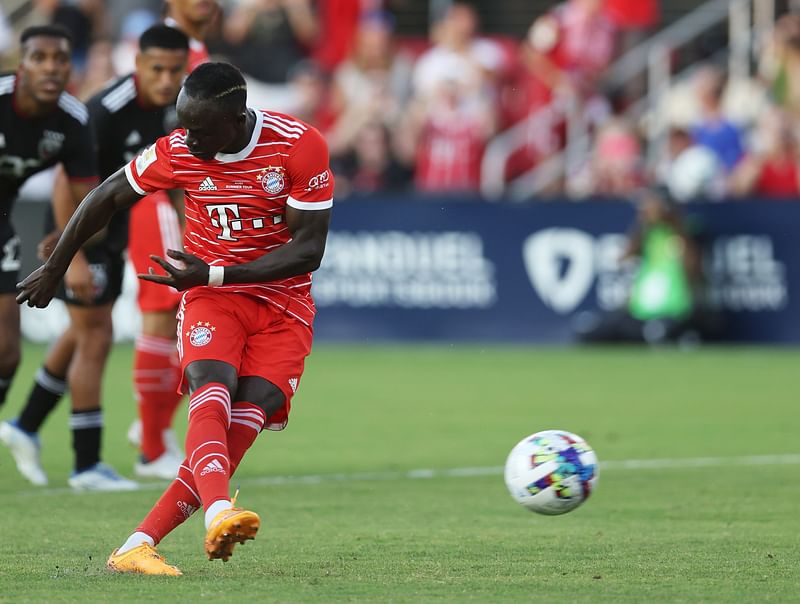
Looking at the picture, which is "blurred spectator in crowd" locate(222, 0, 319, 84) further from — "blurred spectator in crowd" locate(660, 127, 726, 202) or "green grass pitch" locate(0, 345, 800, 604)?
"green grass pitch" locate(0, 345, 800, 604)

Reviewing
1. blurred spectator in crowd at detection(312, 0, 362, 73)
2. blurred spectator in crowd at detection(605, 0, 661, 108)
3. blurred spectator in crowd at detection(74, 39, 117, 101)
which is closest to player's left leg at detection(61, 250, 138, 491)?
blurred spectator in crowd at detection(74, 39, 117, 101)

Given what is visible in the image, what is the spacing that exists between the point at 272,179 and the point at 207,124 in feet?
1.32

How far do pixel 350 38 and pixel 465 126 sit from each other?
293cm

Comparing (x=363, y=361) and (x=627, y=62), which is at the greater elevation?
(x=627, y=62)

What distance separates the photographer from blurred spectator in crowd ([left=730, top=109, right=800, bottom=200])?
18.9 m

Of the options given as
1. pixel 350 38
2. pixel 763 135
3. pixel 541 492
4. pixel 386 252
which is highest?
pixel 350 38

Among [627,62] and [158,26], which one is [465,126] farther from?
[158,26]

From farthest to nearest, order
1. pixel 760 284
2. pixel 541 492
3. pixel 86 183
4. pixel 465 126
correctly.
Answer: pixel 465 126 → pixel 760 284 → pixel 86 183 → pixel 541 492

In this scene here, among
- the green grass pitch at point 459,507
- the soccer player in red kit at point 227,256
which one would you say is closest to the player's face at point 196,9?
the green grass pitch at point 459,507

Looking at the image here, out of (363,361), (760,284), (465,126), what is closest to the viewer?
(363,361)

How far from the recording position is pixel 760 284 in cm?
1842

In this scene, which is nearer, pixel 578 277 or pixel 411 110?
pixel 578 277

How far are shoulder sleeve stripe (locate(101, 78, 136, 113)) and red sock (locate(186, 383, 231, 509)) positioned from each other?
11.1 ft

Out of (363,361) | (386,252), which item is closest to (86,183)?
(363,361)
